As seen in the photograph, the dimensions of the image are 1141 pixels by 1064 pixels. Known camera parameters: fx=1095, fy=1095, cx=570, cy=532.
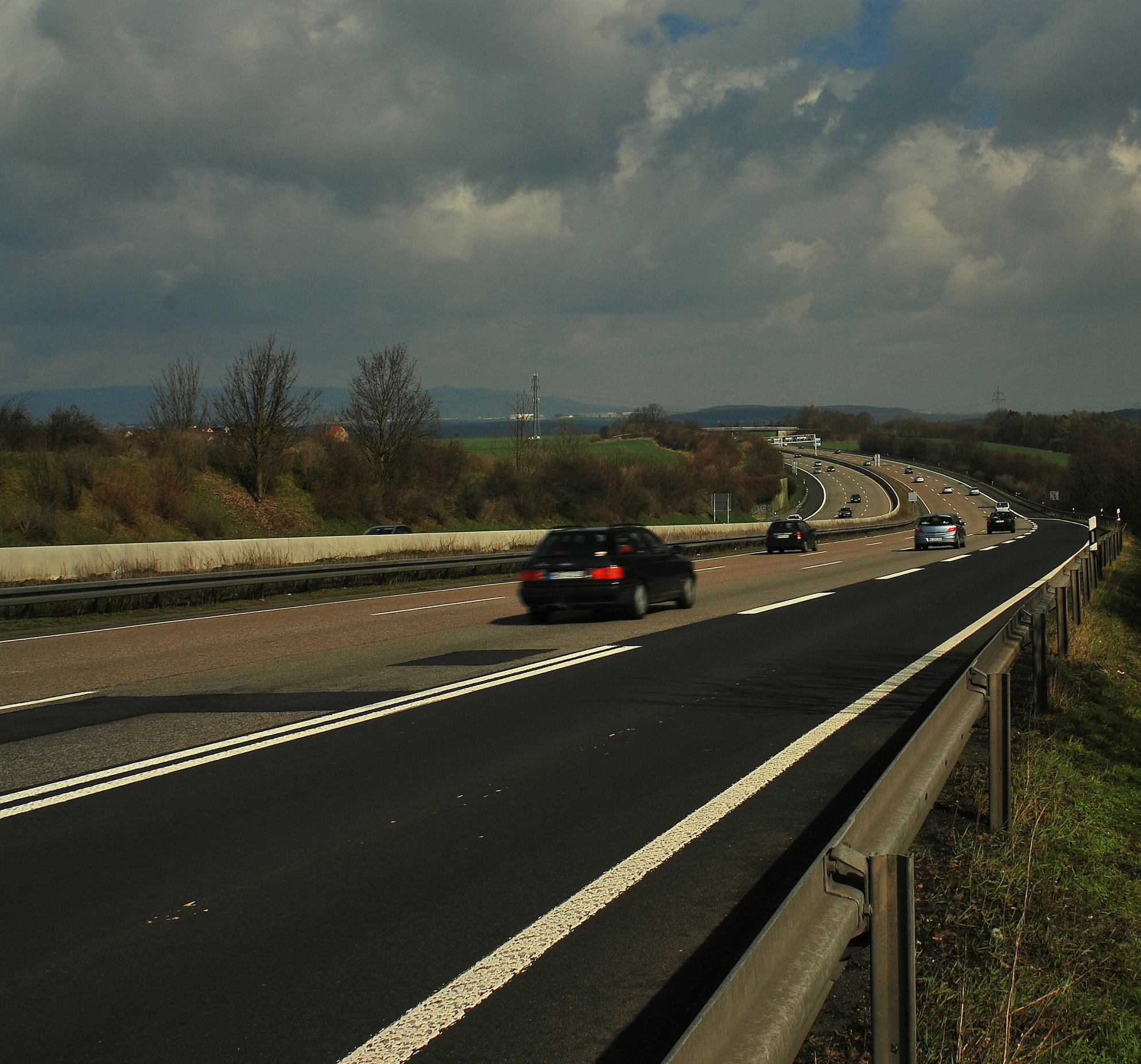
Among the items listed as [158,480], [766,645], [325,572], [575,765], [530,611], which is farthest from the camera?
[158,480]

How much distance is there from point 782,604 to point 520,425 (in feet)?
180

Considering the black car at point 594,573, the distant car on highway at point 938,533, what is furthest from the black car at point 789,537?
the black car at point 594,573

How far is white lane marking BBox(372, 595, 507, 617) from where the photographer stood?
767 inches

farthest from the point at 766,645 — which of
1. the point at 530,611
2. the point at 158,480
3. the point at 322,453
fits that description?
the point at 322,453

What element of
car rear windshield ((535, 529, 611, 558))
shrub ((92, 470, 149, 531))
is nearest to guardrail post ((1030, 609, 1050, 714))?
car rear windshield ((535, 529, 611, 558))

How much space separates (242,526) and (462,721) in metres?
42.3

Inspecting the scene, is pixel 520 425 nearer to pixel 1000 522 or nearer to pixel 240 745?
pixel 1000 522

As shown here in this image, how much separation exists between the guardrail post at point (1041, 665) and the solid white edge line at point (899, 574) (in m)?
16.5

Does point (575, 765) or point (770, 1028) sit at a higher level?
point (770, 1028)

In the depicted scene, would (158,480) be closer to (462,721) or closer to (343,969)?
(462,721)

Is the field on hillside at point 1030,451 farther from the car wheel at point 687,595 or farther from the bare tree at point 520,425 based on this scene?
the car wheel at point 687,595

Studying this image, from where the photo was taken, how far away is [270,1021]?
3.57m

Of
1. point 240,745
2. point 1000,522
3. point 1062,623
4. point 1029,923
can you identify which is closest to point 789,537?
point 1062,623

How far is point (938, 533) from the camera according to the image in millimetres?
43094
